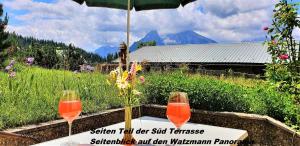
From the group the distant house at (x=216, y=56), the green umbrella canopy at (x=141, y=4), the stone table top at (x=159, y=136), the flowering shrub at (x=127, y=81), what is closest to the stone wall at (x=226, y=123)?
the stone table top at (x=159, y=136)

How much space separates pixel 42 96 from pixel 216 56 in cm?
2528

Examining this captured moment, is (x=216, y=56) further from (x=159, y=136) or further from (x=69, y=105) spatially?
(x=69, y=105)

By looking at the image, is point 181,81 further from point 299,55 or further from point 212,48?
point 212,48

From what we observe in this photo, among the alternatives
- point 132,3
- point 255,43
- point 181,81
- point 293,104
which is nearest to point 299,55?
point 293,104

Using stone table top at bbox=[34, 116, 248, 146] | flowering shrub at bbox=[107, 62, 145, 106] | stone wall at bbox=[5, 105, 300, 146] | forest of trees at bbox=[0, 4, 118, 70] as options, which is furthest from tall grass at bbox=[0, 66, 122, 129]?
flowering shrub at bbox=[107, 62, 145, 106]

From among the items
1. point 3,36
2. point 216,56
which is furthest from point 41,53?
point 216,56

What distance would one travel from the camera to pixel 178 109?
6.70ft

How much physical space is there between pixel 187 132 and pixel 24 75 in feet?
10.8

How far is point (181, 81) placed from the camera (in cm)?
547

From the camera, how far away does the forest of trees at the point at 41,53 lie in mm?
6379

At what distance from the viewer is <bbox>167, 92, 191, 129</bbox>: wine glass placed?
6.69ft

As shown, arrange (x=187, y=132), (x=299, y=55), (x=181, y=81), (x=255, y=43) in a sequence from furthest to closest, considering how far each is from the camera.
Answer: (x=255, y=43), (x=181, y=81), (x=299, y=55), (x=187, y=132)

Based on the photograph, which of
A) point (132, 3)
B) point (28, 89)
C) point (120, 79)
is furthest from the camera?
point (28, 89)

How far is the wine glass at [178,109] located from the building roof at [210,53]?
840 inches
